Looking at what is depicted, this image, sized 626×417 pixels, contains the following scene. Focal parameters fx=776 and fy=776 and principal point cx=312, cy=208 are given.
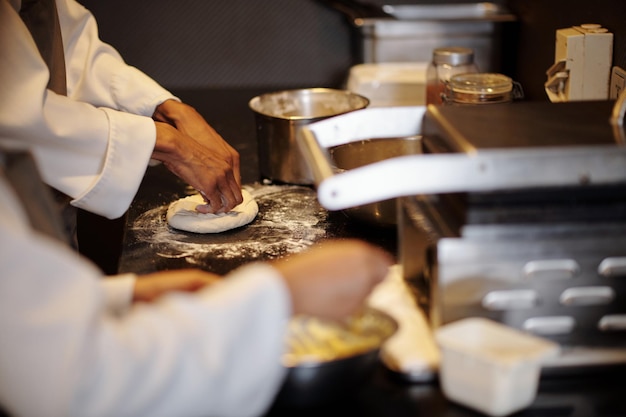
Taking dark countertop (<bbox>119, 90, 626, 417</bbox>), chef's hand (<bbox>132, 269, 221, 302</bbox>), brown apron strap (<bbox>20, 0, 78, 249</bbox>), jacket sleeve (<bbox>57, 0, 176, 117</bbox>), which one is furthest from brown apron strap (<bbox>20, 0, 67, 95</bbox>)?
chef's hand (<bbox>132, 269, 221, 302</bbox>)

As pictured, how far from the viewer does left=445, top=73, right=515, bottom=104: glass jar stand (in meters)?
1.70

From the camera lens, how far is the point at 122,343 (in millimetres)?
842

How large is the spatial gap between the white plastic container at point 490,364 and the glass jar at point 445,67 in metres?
1.17

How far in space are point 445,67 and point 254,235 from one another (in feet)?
2.51

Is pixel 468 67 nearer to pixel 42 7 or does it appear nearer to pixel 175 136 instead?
pixel 175 136

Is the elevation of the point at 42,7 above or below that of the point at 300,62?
above

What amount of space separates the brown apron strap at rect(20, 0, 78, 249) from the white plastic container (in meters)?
0.94

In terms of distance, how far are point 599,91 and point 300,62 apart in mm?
1744

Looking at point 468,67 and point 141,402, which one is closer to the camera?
point 141,402

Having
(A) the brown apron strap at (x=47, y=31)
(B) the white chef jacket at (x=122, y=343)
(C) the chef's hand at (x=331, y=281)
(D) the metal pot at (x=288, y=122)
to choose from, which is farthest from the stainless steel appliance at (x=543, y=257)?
(A) the brown apron strap at (x=47, y=31)

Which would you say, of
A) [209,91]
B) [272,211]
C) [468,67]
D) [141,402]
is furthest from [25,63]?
[209,91]

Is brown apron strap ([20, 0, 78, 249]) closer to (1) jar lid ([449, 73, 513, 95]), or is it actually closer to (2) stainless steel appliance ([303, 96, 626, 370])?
(2) stainless steel appliance ([303, 96, 626, 370])

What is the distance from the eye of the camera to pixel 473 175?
3.26ft

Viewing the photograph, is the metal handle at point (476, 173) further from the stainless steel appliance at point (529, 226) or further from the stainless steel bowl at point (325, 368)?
the stainless steel bowl at point (325, 368)
